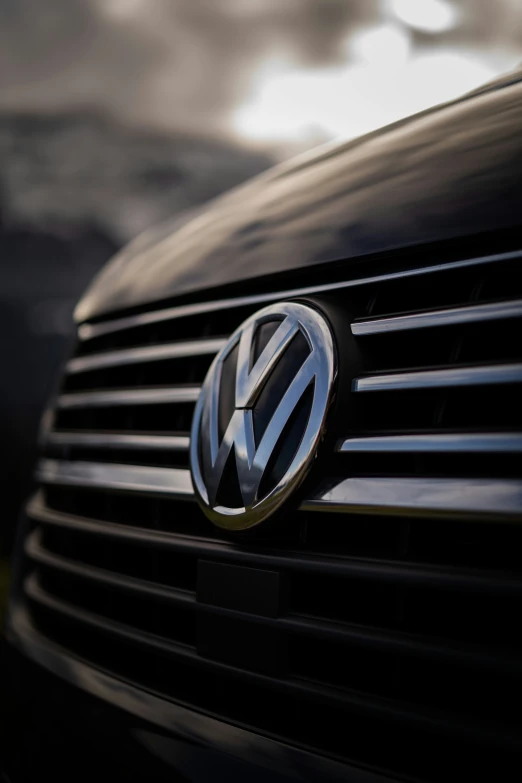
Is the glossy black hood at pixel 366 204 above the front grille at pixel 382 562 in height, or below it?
above

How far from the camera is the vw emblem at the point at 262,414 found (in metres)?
1.11

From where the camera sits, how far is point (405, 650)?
0.97 m

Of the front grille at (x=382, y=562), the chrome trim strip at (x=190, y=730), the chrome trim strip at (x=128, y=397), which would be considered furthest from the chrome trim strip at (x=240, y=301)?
the chrome trim strip at (x=190, y=730)

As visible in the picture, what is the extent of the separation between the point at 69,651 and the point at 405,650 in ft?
2.80

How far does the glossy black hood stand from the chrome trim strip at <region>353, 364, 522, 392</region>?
191mm

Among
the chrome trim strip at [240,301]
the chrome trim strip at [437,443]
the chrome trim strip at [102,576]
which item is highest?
the chrome trim strip at [240,301]

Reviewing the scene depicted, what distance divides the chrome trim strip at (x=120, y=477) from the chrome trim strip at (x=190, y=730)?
1.11 ft

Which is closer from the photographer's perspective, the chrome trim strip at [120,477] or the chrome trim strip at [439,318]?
the chrome trim strip at [439,318]

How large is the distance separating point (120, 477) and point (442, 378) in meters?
0.75

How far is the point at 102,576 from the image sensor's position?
1503mm

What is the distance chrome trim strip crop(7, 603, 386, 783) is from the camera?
102cm

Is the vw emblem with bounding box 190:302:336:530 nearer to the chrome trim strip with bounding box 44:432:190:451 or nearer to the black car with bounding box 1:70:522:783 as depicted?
the black car with bounding box 1:70:522:783

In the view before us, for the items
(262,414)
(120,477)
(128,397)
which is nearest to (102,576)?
(120,477)

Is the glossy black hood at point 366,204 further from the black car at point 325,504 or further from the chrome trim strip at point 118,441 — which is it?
the chrome trim strip at point 118,441
